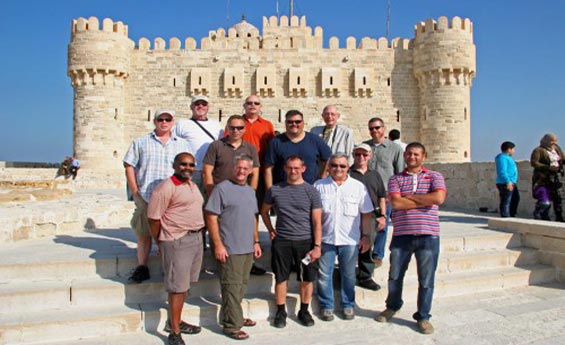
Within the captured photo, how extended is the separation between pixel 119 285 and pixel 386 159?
293cm

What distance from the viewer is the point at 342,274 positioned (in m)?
4.15

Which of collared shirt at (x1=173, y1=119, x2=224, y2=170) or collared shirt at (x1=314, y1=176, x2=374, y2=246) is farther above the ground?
collared shirt at (x1=173, y1=119, x2=224, y2=170)

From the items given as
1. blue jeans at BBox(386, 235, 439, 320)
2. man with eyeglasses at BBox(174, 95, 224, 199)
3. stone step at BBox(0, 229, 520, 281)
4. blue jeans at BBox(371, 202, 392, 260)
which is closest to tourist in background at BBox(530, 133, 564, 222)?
stone step at BBox(0, 229, 520, 281)

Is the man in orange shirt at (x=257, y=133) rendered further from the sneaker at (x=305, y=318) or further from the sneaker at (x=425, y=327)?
the sneaker at (x=425, y=327)

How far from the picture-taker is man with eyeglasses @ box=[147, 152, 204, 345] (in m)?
3.58

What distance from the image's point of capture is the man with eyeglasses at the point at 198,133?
15.0 ft

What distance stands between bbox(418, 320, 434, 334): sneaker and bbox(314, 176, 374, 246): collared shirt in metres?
0.85

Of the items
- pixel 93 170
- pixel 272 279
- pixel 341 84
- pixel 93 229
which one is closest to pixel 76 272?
pixel 272 279

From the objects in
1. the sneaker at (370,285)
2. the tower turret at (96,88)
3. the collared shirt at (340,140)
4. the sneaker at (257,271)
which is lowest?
the sneaker at (370,285)

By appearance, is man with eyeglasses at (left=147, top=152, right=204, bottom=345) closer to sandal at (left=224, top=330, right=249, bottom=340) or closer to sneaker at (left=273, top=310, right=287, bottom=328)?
sandal at (left=224, top=330, right=249, bottom=340)

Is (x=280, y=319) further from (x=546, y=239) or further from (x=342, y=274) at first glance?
(x=546, y=239)

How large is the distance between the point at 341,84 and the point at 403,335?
20056 mm

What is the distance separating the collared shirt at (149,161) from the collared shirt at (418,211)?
6.78ft

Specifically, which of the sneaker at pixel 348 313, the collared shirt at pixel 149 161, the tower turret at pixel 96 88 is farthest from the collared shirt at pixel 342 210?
the tower turret at pixel 96 88
